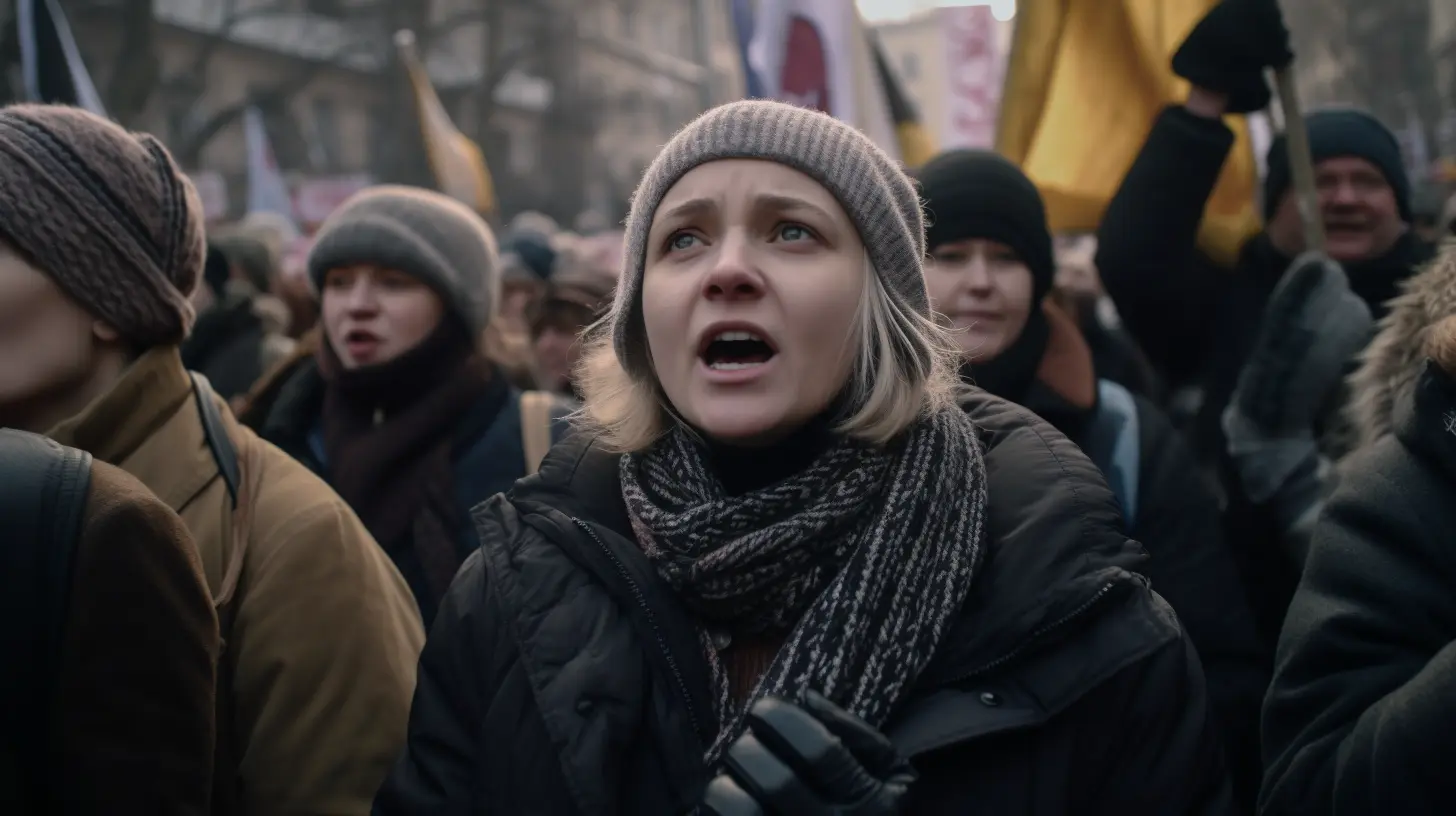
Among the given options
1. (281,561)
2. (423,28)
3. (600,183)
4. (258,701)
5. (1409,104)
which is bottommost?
(600,183)

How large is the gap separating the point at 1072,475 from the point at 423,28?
33.1 metres

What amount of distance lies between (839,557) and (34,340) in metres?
1.36

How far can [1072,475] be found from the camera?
1969 mm

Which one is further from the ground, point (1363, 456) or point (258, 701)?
point (1363, 456)

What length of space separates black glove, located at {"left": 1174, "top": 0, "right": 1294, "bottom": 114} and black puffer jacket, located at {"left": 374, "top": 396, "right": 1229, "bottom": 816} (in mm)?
1938

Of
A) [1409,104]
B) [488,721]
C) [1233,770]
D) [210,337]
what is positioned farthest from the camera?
[1409,104]

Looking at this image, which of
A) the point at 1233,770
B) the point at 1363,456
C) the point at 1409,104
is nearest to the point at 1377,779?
the point at 1363,456

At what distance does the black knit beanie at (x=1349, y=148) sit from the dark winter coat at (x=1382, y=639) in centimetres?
217

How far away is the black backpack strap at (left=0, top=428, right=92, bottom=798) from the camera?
1.73m

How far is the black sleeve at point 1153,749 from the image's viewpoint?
1821 mm

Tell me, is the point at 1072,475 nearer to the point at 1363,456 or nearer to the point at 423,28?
the point at 1363,456

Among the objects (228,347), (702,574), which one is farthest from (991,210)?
(228,347)

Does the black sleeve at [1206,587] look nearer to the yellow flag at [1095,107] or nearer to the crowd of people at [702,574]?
the crowd of people at [702,574]

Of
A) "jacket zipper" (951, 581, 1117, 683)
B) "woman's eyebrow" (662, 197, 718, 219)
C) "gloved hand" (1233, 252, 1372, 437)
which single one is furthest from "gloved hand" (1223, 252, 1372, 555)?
"woman's eyebrow" (662, 197, 718, 219)
